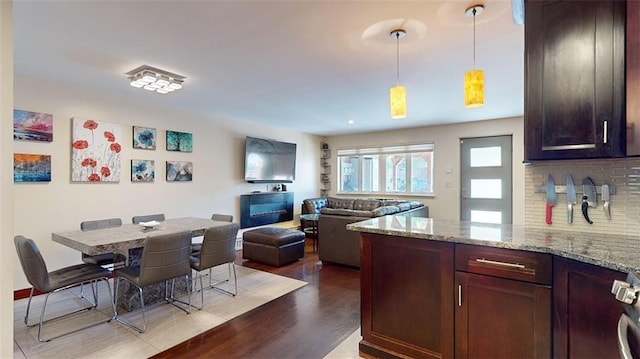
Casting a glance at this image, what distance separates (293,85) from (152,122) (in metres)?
2.35

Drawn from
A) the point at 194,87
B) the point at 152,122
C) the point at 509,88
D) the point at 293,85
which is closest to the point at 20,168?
the point at 152,122

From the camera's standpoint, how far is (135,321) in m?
2.76

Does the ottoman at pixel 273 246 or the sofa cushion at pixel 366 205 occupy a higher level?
the sofa cushion at pixel 366 205

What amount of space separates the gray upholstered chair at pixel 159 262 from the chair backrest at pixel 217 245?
208 mm

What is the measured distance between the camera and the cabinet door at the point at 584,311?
1319 millimetres

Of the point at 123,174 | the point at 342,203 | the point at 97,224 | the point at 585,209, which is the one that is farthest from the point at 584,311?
the point at 342,203

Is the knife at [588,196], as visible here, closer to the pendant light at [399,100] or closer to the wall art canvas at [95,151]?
the pendant light at [399,100]

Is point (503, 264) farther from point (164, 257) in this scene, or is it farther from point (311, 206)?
point (311, 206)

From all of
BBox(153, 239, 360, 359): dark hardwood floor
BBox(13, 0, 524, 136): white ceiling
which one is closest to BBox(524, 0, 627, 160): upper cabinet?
BBox(13, 0, 524, 136): white ceiling

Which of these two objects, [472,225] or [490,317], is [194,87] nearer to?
[472,225]

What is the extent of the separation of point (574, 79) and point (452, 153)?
15.8 ft

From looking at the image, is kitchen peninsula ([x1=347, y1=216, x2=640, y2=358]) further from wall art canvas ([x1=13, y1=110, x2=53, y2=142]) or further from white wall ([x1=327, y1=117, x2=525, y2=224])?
white wall ([x1=327, y1=117, x2=525, y2=224])

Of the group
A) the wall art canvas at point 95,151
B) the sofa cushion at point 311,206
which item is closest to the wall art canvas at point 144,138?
the wall art canvas at point 95,151

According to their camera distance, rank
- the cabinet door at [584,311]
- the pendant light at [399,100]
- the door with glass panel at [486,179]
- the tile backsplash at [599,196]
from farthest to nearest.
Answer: the door with glass panel at [486,179]
the pendant light at [399,100]
the tile backsplash at [599,196]
the cabinet door at [584,311]
